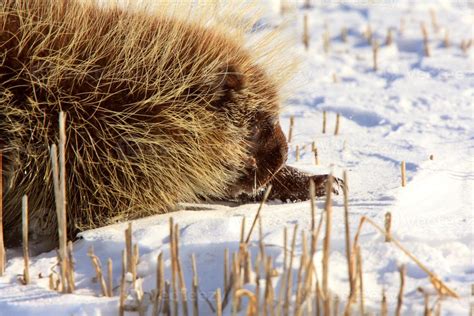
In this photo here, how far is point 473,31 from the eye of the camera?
26.4 ft

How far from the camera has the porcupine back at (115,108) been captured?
11.7ft

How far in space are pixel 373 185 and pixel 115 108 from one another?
59.9 inches

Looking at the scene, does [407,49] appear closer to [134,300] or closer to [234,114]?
[234,114]

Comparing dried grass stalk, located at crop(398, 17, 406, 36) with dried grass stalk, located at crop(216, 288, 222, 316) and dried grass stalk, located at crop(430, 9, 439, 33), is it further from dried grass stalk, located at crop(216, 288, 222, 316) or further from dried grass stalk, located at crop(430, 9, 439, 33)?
dried grass stalk, located at crop(216, 288, 222, 316)

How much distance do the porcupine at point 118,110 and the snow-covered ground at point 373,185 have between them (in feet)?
0.64

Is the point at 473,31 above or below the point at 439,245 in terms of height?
above

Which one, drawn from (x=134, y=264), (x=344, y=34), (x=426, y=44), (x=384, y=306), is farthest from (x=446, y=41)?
(x=384, y=306)

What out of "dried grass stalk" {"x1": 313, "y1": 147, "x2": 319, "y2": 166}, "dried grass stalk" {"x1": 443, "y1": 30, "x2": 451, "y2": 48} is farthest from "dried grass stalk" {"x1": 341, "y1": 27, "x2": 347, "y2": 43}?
"dried grass stalk" {"x1": 313, "y1": 147, "x2": 319, "y2": 166}

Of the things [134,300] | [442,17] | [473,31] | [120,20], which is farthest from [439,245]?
[442,17]

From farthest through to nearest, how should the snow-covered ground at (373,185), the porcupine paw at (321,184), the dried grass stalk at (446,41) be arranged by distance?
the dried grass stalk at (446,41) → the porcupine paw at (321,184) → the snow-covered ground at (373,185)

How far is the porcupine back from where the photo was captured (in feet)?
11.7

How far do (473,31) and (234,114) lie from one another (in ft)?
16.6

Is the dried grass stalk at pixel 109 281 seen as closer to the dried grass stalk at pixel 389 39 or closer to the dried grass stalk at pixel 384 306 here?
the dried grass stalk at pixel 384 306

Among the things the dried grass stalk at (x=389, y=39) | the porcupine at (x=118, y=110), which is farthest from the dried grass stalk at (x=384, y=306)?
the dried grass stalk at (x=389, y=39)
